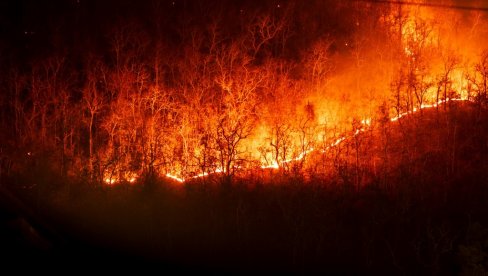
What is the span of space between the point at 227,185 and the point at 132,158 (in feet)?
17.4

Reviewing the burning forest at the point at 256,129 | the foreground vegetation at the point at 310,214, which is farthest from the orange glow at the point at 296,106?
the foreground vegetation at the point at 310,214

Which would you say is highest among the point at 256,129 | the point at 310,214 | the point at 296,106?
the point at 296,106

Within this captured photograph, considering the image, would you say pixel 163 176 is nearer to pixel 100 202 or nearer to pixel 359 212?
pixel 100 202

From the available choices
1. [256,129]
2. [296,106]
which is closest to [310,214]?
[256,129]

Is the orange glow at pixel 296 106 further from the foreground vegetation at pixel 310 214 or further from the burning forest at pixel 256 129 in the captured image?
the foreground vegetation at pixel 310 214

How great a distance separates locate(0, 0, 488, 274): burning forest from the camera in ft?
52.9

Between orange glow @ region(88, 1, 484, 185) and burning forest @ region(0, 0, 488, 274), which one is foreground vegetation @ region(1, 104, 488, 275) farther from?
orange glow @ region(88, 1, 484, 185)

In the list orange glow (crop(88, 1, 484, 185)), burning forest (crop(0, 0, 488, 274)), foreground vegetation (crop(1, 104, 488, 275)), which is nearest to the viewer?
foreground vegetation (crop(1, 104, 488, 275))

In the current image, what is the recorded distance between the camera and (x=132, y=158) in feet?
74.2

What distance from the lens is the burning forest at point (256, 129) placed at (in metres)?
16.1

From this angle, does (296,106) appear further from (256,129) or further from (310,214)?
(310,214)

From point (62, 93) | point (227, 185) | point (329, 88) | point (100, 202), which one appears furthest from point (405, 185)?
point (62, 93)

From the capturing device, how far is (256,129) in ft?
78.8

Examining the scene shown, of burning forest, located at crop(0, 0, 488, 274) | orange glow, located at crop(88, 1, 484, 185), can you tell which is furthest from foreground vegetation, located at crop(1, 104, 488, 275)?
orange glow, located at crop(88, 1, 484, 185)
